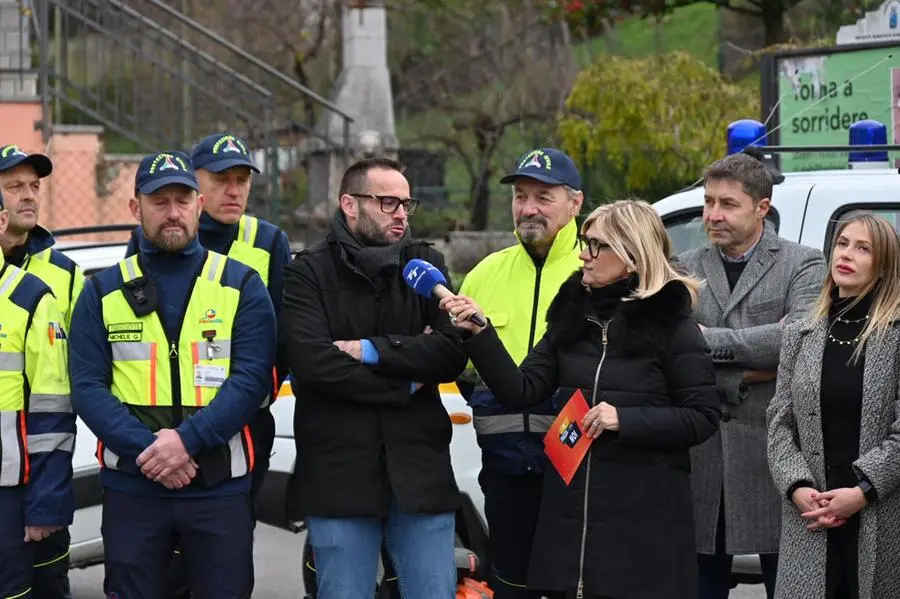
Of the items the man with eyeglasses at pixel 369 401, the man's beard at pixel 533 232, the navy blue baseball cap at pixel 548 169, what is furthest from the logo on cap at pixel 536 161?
the man with eyeglasses at pixel 369 401

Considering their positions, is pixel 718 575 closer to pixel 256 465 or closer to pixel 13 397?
pixel 256 465

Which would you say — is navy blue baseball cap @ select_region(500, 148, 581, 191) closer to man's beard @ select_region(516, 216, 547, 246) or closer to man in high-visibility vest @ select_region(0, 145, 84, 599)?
man's beard @ select_region(516, 216, 547, 246)

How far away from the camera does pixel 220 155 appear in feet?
20.1

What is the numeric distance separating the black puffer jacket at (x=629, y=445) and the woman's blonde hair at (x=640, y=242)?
5 centimetres

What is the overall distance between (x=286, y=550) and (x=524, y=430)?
4.04m

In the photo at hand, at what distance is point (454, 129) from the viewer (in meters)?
22.0

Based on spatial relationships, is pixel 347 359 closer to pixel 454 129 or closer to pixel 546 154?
pixel 546 154

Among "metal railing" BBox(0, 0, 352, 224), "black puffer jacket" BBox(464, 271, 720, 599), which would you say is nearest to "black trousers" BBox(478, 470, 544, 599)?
"black puffer jacket" BBox(464, 271, 720, 599)

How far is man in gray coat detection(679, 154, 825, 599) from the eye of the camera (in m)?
5.51

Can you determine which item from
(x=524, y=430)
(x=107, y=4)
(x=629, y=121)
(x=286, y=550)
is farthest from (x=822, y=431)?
(x=107, y=4)

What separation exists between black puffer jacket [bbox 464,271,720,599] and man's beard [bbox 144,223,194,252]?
1169 millimetres

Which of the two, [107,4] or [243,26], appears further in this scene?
[243,26]

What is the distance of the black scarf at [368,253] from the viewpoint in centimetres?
537

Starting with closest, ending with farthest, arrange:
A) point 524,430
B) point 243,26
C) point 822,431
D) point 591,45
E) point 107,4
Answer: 1. point 822,431
2. point 524,430
3. point 107,4
4. point 243,26
5. point 591,45
